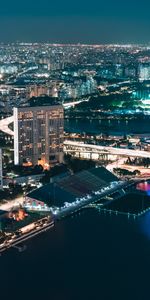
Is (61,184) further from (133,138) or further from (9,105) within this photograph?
(9,105)

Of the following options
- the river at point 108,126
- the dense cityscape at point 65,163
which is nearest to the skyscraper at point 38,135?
the dense cityscape at point 65,163

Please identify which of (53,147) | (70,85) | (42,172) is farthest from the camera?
(70,85)

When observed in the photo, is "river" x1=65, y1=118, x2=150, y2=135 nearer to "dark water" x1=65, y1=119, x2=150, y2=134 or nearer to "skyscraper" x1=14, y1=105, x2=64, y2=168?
"dark water" x1=65, y1=119, x2=150, y2=134

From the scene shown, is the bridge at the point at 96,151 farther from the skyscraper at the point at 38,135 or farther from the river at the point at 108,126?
the river at the point at 108,126

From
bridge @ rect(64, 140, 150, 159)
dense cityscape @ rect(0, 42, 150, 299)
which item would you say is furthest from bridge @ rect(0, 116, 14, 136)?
bridge @ rect(64, 140, 150, 159)

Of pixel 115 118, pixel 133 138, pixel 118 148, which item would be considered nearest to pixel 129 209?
pixel 118 148

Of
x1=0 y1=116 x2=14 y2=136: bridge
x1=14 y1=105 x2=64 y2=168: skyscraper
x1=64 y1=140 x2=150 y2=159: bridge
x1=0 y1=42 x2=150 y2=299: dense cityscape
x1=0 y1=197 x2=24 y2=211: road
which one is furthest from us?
x1=0 y1=116 x2=14 y2=136: bridge
